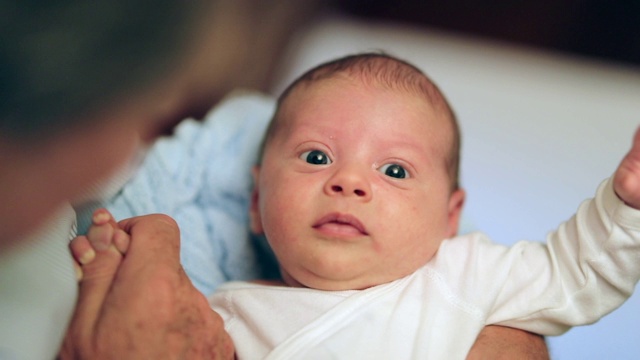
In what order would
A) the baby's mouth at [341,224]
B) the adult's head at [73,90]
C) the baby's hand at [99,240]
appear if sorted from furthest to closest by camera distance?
the baby's mouth at [341,224] < the baby's hand at [99,240] < the adult's head at [73,90]

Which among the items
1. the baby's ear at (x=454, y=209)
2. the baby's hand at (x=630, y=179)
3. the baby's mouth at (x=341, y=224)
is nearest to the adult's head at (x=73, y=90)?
the baby's mouth at (x=341, y=224)

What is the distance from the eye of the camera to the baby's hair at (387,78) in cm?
99

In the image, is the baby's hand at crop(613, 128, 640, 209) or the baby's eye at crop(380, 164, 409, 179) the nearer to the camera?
the baby's hand at crop(613, 128, 640, 209)

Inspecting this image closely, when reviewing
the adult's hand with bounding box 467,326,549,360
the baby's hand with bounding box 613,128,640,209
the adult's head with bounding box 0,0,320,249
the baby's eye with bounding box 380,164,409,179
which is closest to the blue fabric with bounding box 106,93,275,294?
the adult's head with bounding box 0,0,320,249

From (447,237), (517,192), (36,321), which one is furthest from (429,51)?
(36,321)

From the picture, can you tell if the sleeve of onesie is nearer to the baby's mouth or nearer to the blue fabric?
the baby's mouth

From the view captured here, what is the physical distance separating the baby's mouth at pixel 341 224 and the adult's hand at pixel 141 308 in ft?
0.62

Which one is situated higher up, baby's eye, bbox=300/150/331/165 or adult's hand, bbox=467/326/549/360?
baby's eye, bbox=300/150/331/165

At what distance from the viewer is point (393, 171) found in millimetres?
926

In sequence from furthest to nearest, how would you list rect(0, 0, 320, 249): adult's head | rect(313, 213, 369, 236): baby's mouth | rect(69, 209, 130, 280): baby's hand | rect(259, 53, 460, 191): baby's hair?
1. rect(259, 53, 460, 191): baby's hair
2. rect(313, 213, 369, 236): baby's mouth
3. rect(69, 209, 130, 280): baby's hand
4. rect(0, 0, 320, 249): adult's head

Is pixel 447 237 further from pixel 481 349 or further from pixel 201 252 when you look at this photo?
pixel 201 252

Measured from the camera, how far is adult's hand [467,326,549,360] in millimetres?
862

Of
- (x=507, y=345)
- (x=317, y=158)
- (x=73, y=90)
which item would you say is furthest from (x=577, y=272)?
(x=73, y=90)

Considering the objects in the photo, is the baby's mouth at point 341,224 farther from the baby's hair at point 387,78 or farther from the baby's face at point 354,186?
the baby's hair at point 387,78
